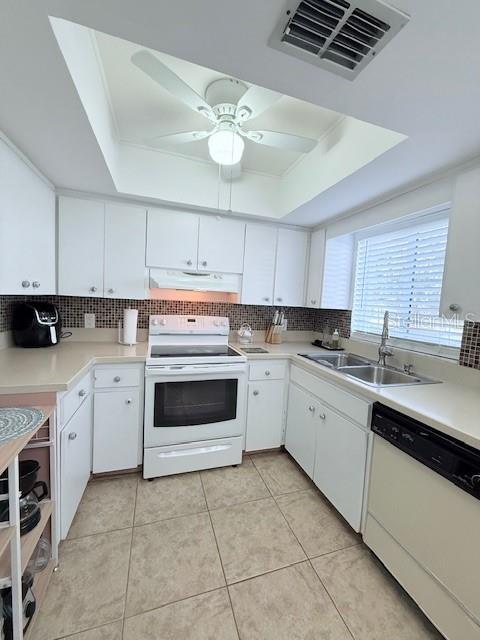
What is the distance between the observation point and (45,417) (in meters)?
1.18

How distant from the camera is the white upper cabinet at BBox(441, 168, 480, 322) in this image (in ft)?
4.51

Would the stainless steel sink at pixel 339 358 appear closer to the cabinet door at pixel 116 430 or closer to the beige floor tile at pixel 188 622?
the cabinet door at pixel 116 430

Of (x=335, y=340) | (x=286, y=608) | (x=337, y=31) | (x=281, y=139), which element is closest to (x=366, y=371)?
(x=335, y=340)

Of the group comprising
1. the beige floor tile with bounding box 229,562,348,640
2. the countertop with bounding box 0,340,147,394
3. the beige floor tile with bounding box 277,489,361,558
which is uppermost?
the countertop with bounding box 0,340,147,394

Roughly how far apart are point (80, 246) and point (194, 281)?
0.92 meters

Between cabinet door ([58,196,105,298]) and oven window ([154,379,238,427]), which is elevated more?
cabinet door ([58,196,105,298])

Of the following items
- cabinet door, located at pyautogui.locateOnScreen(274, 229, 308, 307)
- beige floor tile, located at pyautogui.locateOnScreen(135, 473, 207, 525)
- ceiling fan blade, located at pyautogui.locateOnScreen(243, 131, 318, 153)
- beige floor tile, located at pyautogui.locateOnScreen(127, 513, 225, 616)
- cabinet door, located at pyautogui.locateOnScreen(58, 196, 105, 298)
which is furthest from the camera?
cabinet door, located at pyautogui.locateOnScreen(274, 229, 308, 307)

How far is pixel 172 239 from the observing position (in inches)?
93.0

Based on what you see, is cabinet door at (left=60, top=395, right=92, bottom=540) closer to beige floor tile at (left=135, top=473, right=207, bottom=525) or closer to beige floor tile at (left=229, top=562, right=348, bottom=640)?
beige floor tile at (left=135, top=473, right=207, bottom=525)

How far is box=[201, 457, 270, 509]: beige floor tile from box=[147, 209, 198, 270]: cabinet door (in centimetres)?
172

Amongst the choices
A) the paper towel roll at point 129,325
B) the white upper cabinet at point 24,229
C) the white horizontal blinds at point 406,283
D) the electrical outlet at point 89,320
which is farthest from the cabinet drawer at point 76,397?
the white horizontal blinds at point 406,283

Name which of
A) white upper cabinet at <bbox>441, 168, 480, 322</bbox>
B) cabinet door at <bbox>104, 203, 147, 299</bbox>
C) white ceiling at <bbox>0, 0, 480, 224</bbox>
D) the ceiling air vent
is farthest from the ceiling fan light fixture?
white upper cabinet at <bbox>441, 168, 480, 322</bbox>

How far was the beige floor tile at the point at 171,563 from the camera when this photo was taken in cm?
127

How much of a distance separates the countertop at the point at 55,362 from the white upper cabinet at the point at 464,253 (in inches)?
77.1
